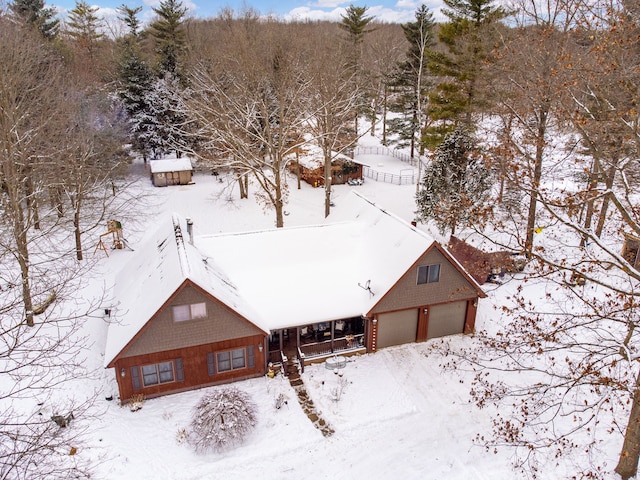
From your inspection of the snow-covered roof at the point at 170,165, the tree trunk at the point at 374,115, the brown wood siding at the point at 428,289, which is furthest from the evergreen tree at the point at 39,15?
the brown wood siding at the point at 428,289

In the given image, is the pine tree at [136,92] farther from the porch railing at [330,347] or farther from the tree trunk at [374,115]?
the porch railing at [330,347]

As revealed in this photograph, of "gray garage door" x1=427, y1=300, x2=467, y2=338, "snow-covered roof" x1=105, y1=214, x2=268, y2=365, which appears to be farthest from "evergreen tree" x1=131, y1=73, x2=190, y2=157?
"gray garage door" x1=427, y1=300, x2=467, y2=338

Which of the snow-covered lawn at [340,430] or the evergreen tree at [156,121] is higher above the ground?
the evergreen tree at [156,121]

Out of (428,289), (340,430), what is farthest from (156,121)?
(340,430)

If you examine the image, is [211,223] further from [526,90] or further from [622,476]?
[622,476]

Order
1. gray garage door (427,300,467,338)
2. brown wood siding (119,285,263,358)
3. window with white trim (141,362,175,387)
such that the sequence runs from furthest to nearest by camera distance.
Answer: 1. gray garage door (427,300,467,338)
2. window with white trim (141,362,175,387)
3. brown wood siding (119,285,263,358)

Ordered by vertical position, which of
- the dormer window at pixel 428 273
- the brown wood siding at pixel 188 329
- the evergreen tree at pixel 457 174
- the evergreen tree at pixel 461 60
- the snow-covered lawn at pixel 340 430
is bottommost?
the snow-covered lawn at pixel 340 430

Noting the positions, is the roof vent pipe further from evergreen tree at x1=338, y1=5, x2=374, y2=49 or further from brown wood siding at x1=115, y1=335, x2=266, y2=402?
evergreen tree at x1=338, y1=5, x2=374, y2=49
